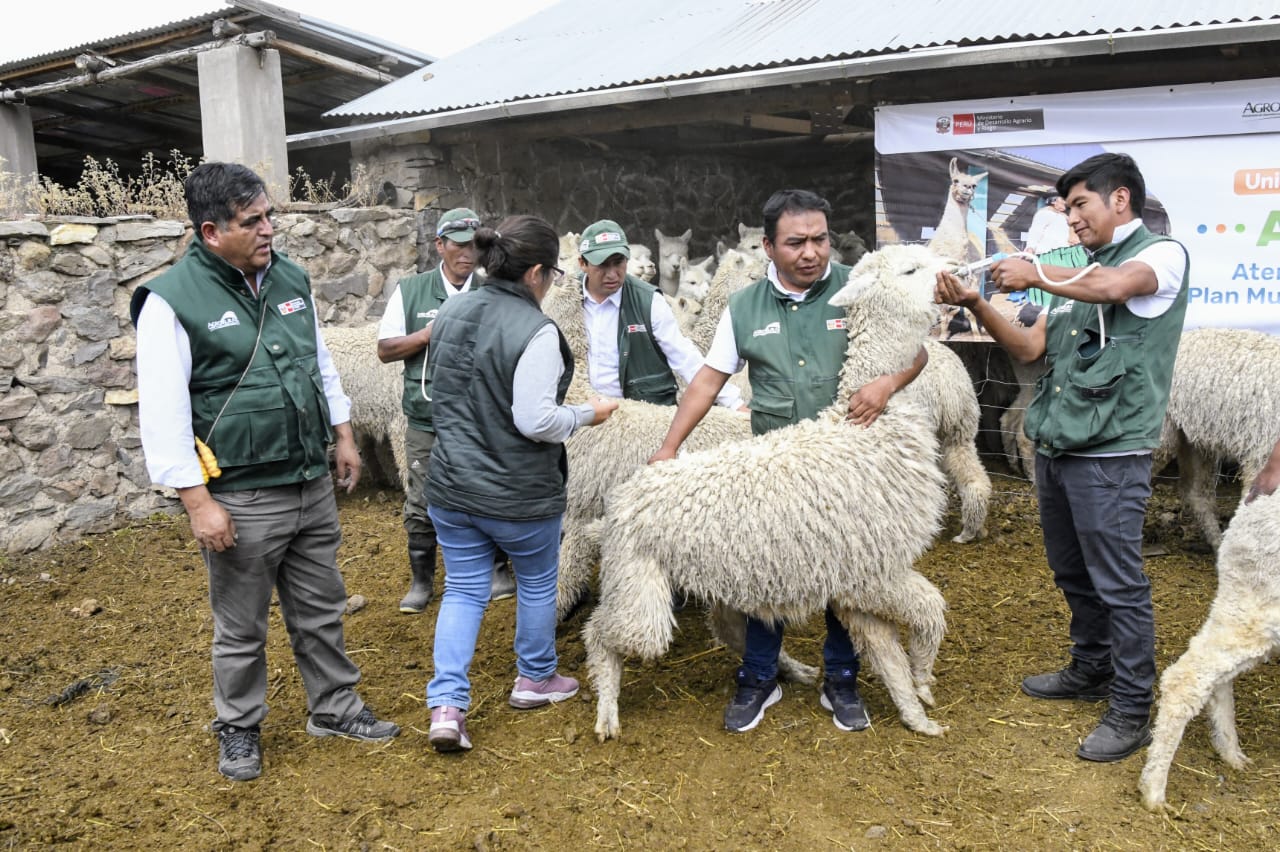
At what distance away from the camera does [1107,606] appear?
3213mm

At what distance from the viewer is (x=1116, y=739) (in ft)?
10.4

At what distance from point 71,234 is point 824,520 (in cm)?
523

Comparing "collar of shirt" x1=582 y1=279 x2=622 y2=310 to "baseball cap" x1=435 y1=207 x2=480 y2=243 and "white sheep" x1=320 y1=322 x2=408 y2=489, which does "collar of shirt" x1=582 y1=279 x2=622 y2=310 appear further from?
"white sheep" x1=320 y1=322 x2=408 y2=489

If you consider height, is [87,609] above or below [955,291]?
below

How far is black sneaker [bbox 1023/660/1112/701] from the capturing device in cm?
357

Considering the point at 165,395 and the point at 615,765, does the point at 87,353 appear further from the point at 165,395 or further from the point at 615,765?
the point at 615,765

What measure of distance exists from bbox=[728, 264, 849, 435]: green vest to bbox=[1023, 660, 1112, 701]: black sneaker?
1.39 meters

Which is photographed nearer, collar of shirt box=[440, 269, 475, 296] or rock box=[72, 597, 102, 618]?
collar of shirt box=[440, 269, 475, 296]

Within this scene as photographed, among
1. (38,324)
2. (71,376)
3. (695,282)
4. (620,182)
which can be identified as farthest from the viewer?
(620,182)

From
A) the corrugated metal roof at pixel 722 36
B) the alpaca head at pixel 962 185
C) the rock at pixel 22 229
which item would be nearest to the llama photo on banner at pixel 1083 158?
the alpaca head at pixel 962 185

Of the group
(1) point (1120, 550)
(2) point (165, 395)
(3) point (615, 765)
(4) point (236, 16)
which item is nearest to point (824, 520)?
(1) point (1120, 550)

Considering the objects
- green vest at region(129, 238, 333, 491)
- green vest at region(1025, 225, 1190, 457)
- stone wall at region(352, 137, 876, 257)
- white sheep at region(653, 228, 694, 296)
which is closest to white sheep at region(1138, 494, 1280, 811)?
green vest at region(1025, 225, 1190, 457)

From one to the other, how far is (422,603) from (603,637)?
5.64ft

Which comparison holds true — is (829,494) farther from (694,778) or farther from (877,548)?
(694,778)
